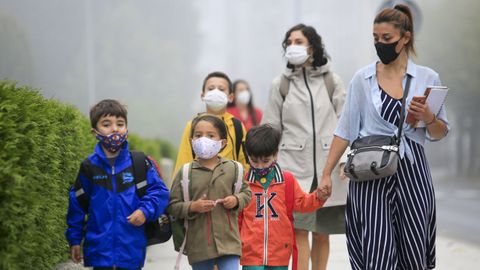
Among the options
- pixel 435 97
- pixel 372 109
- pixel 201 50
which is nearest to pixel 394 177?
pixel 372 109

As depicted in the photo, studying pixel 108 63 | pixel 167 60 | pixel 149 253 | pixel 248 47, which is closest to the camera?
pixel 149 253

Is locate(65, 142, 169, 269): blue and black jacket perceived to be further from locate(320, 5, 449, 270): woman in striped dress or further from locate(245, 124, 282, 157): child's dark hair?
locate(320, 5, 449, 270): woman in striped dress

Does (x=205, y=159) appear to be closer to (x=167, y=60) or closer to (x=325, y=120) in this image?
(x=325, y=120)

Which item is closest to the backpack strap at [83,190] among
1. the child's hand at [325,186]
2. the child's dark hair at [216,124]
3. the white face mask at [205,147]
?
the white face mask at [205,147]

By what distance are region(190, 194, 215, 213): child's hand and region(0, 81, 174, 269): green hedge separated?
0.79 meters

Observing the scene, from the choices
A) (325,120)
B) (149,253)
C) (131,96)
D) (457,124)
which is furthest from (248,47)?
(325,120)

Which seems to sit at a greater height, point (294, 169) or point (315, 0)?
point (315, 0)

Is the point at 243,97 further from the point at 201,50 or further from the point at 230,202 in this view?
the point at 201,50

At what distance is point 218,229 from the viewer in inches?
198

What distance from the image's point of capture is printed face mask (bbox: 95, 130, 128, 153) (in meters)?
4.71

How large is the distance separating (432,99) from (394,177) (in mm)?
475

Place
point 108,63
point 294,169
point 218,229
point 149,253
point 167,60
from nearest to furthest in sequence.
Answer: point 218,229 → point 294,169 → point 149,253 → point 108,63 → point 167,60

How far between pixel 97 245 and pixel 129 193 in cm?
31

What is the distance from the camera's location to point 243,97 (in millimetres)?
10891
